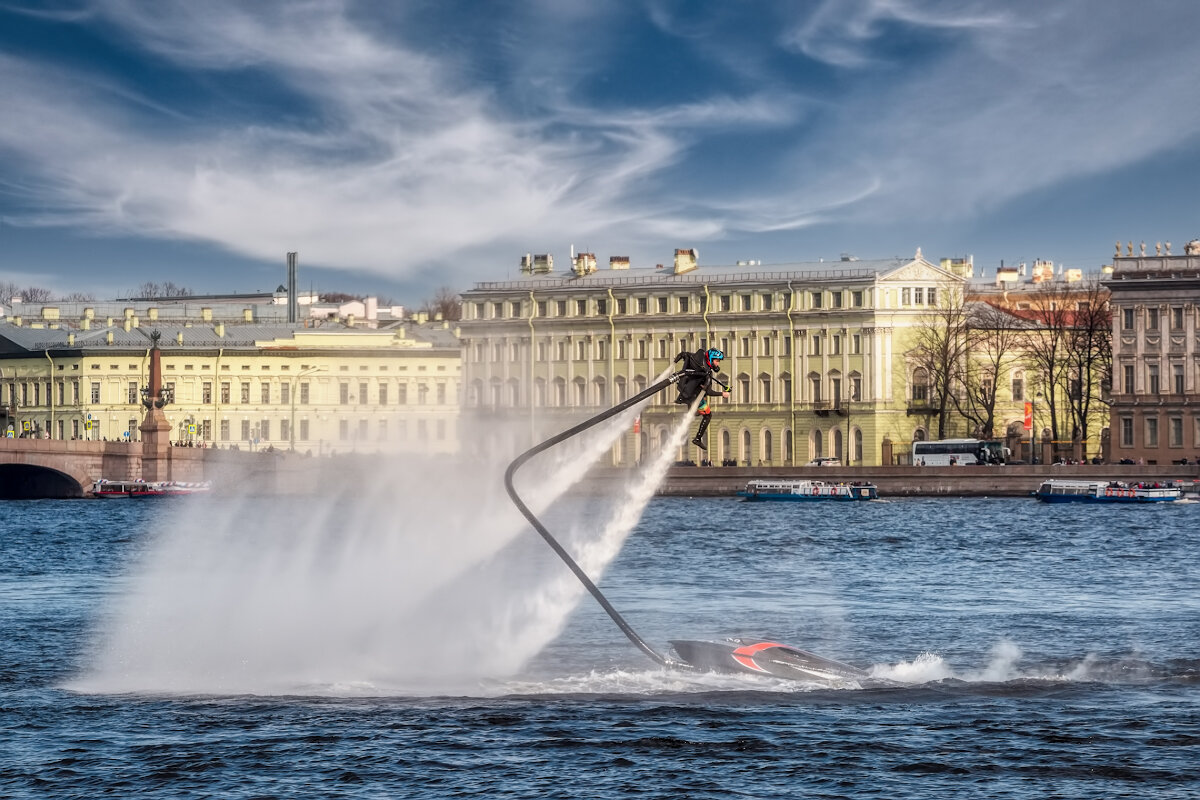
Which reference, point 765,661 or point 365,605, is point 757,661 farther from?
point 365,605

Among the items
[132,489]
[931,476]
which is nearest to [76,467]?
[132,489]

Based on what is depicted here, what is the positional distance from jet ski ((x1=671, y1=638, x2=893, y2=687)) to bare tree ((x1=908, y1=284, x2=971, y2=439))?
78312mm

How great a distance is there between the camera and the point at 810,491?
94188mm

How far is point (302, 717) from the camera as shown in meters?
24.0

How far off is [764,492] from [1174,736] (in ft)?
236

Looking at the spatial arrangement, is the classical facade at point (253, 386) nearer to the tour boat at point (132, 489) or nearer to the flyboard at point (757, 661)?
the tour boat at point (132, 489)

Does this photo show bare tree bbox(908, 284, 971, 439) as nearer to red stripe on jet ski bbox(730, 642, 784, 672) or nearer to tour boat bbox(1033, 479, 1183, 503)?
tour boat bbox(1033, 479, 1183, 503)

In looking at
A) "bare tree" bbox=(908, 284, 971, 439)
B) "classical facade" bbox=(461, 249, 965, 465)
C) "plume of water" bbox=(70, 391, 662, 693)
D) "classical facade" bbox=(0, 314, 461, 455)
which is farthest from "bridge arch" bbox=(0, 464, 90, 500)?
"plume of water" bbox=(70, 391, 662, 693)

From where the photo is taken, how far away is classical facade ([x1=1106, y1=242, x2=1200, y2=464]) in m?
100

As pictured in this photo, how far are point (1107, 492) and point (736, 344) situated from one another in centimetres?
3024

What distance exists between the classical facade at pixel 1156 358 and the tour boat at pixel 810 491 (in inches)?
597

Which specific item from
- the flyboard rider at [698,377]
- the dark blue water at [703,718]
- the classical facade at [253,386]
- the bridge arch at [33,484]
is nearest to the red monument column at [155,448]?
the bridge arch at [33,484]

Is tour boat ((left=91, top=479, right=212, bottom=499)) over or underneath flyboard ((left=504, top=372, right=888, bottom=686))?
over

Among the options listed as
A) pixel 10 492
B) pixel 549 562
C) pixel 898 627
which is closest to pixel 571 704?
pixel 898 627
